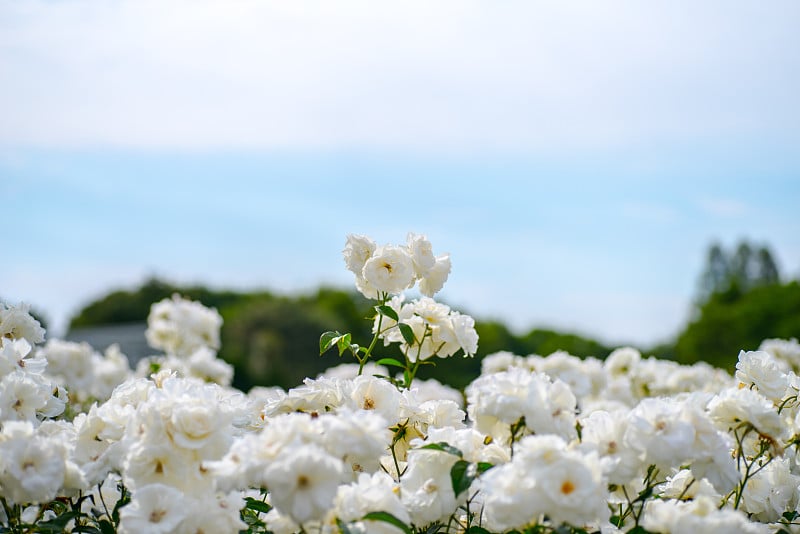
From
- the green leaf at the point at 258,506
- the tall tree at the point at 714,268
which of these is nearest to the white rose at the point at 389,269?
the green leaf at the point at 258,506

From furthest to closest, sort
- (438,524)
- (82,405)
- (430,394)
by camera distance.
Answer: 1. (430,394)
2. (82,405)
3. (438,524)

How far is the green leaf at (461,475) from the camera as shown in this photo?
199cm

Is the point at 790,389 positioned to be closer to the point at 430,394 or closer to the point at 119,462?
the point at 119,462

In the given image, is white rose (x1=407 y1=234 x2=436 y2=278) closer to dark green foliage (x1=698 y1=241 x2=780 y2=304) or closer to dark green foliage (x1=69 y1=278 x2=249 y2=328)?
dark green foliage (x1=69 y1=278 x2=249 y2=328)

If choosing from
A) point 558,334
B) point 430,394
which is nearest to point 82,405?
point 430,394

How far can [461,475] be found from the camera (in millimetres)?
2018

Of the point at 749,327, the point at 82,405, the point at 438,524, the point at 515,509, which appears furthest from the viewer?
the point at 749,327

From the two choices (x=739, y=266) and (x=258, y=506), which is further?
(x=739, y=266)

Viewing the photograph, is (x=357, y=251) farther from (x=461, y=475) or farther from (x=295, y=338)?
(x=295, y=338)

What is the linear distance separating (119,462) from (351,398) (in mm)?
677

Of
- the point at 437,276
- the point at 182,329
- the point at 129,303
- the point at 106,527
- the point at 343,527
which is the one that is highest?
the point at 437,276

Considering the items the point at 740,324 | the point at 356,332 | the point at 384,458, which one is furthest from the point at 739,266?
the point at 384,458

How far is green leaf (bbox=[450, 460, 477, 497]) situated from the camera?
1.99 meters

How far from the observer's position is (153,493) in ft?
6.28
